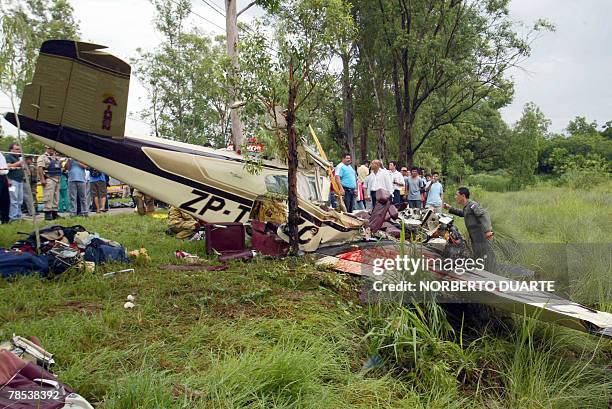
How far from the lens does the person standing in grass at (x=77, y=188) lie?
33.3 feet

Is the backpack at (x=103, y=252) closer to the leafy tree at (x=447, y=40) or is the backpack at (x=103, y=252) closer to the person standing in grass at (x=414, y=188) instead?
the person standing in grass at (x=414, y=188)

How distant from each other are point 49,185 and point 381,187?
315 inches

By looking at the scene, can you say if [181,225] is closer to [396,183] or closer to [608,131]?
[396,183]

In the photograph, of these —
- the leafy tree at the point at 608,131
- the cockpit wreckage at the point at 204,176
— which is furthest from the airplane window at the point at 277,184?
the leafy tree at the point at 608,131

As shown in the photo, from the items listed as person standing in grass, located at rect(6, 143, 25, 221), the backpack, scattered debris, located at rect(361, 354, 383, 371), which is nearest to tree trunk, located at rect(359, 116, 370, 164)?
person standing in grass, located at rect(6, 143, 25, 221)

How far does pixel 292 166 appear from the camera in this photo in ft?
19.9

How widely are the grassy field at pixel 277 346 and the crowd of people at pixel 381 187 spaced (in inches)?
230

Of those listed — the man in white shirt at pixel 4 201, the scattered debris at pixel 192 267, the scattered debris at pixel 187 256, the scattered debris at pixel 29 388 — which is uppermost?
the man in white shirt at pixel 4 201

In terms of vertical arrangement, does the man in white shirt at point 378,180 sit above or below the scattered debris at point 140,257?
above

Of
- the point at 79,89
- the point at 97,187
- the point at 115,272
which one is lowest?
the point at 115,272

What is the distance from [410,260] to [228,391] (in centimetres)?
268

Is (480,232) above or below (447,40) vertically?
below

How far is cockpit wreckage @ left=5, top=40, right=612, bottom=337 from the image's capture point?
5.31 m

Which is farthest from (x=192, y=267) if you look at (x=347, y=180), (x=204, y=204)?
(x=347, y=180)
